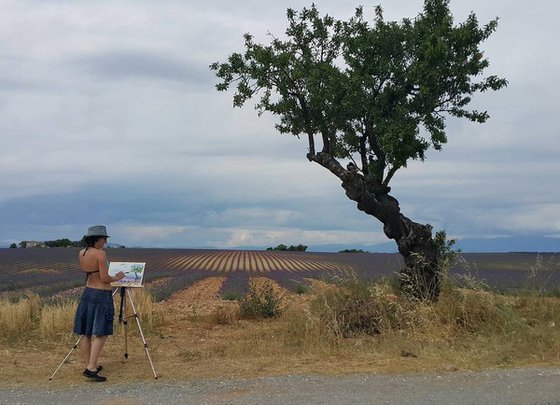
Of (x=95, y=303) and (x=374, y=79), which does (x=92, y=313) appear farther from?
(x=374, y=79)

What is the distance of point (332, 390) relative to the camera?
9102 millimetres

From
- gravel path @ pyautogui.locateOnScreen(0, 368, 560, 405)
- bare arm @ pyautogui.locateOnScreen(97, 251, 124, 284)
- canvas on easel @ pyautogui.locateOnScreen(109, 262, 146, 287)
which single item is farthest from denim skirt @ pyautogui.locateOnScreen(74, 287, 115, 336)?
gravel path @ pyautogui.locateOnScreen(0, 368, 560, 405)

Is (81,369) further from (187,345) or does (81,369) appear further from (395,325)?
(395,325)

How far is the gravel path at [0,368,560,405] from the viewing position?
858 cm

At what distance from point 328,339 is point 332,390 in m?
3.85

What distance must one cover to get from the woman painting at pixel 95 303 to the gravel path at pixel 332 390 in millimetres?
632

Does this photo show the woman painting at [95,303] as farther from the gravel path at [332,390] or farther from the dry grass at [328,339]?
the gravel path at [332,390]

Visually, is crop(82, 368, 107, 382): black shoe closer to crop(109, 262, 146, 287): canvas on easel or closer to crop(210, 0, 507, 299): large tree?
crop(109, 262, 146, 287): canvas on easel

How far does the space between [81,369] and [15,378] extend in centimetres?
113

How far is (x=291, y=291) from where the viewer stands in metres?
24.3

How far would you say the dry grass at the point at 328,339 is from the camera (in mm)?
10953

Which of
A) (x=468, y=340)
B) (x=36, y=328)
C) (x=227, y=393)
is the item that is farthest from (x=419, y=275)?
(x=36, y=328)

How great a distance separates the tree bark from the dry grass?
43.3 inches

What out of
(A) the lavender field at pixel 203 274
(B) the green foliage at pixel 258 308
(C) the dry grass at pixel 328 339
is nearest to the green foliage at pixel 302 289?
(A) the lavender field at pixel 203 274
